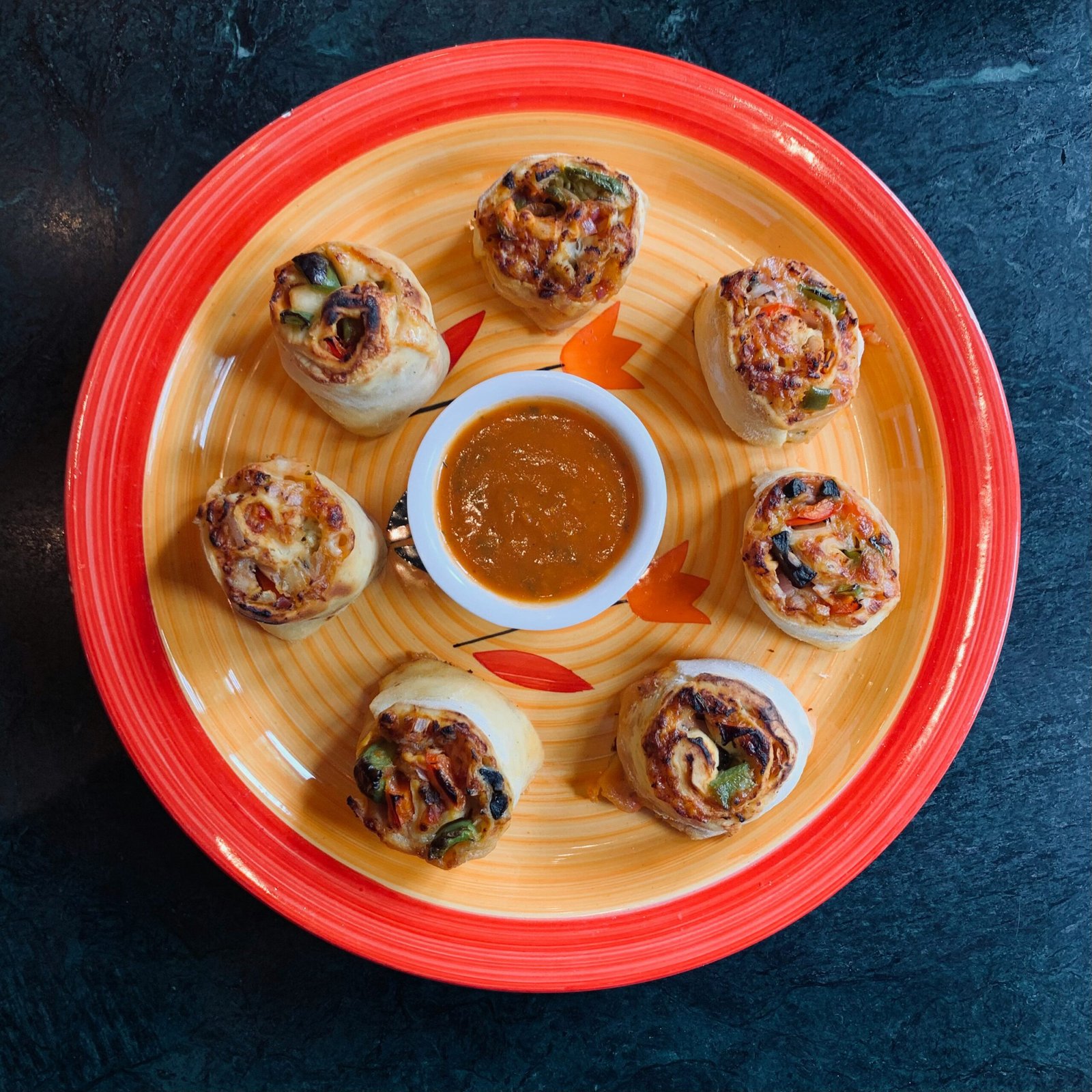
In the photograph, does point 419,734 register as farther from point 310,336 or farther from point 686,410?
point 686,410

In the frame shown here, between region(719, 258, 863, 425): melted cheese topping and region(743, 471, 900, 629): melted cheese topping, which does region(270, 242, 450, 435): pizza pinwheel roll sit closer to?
region(719, 258, 863, 425): melted cheese topping

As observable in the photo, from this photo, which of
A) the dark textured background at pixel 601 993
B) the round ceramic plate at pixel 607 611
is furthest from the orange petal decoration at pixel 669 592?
the dark textured background at pixel 601 993

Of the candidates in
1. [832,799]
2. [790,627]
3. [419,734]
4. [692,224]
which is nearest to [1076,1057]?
[832,799]

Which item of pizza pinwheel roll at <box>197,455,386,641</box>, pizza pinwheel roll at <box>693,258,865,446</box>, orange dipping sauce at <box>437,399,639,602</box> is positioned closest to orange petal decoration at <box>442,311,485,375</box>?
orange dipping sauce at <box>437,399,639,602</box>

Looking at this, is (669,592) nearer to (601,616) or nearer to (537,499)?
(601,616)

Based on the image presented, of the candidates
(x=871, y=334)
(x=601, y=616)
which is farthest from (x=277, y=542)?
(x=871, y=334)

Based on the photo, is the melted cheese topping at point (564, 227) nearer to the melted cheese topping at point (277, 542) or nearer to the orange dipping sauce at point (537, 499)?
the orange dipping sauce at point (537, 499)
